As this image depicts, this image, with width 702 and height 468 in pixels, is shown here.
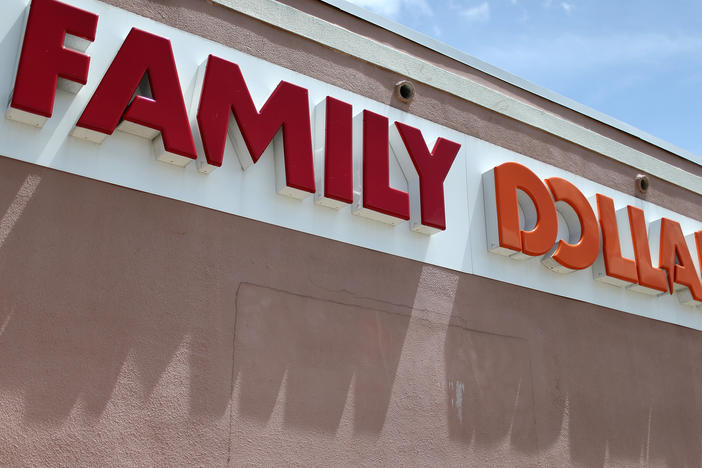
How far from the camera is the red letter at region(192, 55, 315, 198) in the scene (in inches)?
230

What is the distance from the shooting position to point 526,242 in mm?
7461

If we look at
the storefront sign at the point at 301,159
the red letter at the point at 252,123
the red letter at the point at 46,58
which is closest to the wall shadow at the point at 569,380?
the storefront sign at the point at 301,159

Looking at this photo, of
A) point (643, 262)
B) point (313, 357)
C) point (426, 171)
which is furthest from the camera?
point (643, 262)

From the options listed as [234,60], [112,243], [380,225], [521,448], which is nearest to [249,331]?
[112,243]

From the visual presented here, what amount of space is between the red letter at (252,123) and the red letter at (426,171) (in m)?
1.07

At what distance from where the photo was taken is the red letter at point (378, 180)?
6551 mm

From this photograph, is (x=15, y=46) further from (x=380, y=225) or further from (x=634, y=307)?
(x=634, y=307)

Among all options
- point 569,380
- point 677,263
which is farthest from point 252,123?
point 677,263

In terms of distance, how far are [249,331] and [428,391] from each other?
1.77 metres

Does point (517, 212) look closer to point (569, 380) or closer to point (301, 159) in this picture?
point (569, 380)

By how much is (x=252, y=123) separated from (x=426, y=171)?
1828mm

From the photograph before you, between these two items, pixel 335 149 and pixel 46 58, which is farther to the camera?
pixel 335 149

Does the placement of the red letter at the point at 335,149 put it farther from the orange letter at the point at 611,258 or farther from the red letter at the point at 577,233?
the orange letter at the point at 611,258

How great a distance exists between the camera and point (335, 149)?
6.49 meters
